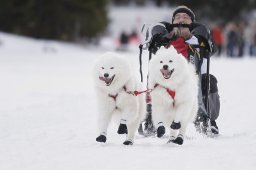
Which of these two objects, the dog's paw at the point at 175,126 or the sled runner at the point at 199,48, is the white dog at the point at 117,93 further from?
the sled runner at the point at 199,48

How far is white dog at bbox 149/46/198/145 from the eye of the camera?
6602 mm

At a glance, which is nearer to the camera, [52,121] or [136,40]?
[52,121]

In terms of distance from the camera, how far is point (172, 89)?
21.8 ft

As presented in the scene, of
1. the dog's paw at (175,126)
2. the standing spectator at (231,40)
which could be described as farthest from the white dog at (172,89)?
the standing spectator at (231,40)

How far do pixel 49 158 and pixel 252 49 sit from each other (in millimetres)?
23076

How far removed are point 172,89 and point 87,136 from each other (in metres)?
2.01

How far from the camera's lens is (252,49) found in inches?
1117

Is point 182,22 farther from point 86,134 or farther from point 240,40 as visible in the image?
point 240,40

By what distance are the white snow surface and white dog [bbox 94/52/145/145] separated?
0.25 metres

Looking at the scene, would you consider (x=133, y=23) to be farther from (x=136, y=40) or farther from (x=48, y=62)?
(x=48, y=62)

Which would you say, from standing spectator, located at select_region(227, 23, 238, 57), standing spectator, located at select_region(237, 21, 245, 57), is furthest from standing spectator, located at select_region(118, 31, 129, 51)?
standing spectator, located at select_region(227, 23, 238, 57)

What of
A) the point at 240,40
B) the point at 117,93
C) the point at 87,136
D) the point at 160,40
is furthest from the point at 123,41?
the point at 117,93

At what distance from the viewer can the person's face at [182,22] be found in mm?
7820

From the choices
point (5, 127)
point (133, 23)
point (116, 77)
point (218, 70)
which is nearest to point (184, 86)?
Answer: point (116, 77)
